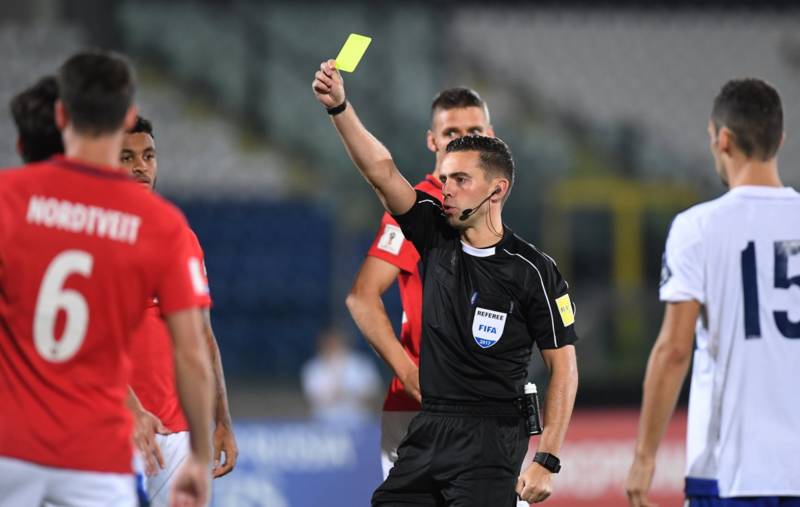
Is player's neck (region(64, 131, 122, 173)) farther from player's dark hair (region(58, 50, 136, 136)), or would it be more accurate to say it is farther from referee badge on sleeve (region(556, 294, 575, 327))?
referee badge on sleeve (region(556, 294, 575, 327))

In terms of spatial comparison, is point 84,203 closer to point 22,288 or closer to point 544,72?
point 22,288

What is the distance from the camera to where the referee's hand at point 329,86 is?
4246 millimetres

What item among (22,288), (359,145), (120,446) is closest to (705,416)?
(359,145)

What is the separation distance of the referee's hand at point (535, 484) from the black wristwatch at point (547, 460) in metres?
0.01

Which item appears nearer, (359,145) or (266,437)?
(359,145)

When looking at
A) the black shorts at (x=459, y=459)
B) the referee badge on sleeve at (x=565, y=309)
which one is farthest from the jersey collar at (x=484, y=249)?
the black shorts at (x=459, y=459)

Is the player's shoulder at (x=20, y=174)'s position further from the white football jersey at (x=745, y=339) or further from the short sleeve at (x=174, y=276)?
the white football jersey at (x=745, y=339)

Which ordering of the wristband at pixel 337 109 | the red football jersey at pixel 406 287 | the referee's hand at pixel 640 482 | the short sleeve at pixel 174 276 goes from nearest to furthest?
the short sleeve at pixel 174 276 < the referee's hand at pixel 640 482 < the wristband at pixel 337 109 < the red football jersey at pixel 406 287

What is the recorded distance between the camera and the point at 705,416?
3.79 m

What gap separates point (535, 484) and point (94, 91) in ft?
6.82

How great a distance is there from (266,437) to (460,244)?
430 cm

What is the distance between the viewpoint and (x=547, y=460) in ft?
13.9

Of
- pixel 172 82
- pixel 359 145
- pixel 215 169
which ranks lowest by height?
pixel 359 145

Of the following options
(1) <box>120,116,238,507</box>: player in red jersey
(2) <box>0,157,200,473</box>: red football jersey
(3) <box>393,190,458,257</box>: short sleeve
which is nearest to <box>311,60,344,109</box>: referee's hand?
(3) <box>393,190,458,257</box>: short sleeve
